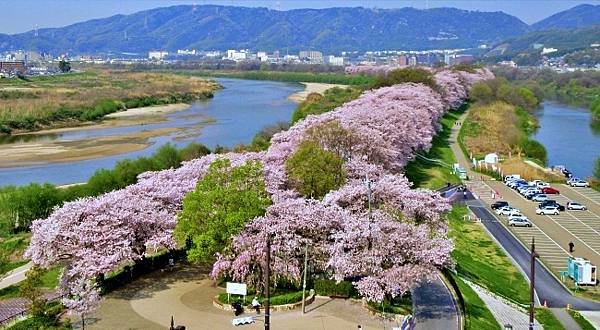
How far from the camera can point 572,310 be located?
79.4 feet

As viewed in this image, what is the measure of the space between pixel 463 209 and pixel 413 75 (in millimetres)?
37069

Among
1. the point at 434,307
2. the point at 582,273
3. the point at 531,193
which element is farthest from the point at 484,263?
the point at 531,193

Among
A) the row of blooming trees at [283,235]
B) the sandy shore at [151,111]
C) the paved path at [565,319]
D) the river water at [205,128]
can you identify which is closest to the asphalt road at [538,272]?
the paved path at [565,319]

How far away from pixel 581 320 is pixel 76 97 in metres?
98.2

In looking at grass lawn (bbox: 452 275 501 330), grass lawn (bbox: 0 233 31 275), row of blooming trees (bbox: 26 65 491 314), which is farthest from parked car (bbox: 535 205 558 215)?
grass lawn (bbox: 0 233 31 275)

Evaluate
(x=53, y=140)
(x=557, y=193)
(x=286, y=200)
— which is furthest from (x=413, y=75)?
(x=286, y=200)

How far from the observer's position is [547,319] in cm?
2314

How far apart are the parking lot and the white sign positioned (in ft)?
50.4

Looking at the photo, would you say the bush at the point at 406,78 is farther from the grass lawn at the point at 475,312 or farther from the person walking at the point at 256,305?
the person walking at the point at 256,305

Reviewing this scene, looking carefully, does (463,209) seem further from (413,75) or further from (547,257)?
(413,75)

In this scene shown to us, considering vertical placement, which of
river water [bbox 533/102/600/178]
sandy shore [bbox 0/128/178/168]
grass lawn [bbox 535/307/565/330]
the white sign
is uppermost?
the white sign

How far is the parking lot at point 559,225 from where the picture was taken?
31344 mm

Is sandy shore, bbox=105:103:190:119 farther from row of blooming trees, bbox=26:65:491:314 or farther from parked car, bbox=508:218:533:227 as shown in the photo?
row of blooming trees, bbox=26:65:491:314

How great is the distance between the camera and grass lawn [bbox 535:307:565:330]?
22422 millimetres
